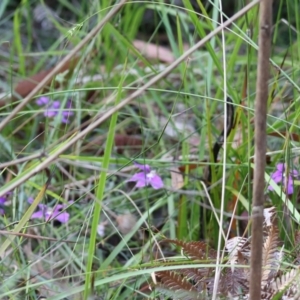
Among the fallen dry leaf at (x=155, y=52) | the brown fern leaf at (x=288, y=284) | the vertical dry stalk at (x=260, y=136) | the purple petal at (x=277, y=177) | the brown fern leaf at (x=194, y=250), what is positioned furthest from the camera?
the fallen dry leaf at (x=155, y=52)

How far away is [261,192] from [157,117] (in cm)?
116

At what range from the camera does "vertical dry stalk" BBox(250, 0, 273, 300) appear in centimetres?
69

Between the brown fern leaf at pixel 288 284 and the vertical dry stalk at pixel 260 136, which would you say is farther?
the brown fern leaf at pixel 288 284

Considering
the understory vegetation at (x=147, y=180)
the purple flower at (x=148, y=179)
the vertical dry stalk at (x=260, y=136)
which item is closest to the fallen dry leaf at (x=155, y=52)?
the understory vegetation at (x=147, y=180)

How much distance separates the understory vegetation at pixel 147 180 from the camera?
0.90m

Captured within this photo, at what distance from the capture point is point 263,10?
0.69m

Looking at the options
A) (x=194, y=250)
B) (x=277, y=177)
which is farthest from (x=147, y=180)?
(x=194, y=250)

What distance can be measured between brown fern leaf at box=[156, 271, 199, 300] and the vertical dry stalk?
151mm

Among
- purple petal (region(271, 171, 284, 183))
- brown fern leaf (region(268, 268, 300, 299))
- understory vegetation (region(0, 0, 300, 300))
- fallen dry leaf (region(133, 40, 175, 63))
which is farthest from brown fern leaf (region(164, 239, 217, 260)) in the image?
fallen dry leaf (region(133, 40, 175, 63))

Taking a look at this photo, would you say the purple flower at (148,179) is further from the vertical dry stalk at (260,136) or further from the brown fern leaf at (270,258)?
the vertical dry stalk at (260,136)

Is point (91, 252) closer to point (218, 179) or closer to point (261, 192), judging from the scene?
point (261, 192)

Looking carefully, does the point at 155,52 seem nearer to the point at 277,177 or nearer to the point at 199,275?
the point at 277,177

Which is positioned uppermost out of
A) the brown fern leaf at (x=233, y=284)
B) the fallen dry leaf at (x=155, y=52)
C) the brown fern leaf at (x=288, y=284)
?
the brown fern leaf at (x=288, y=284)

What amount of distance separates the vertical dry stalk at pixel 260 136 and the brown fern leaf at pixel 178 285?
0.15m
